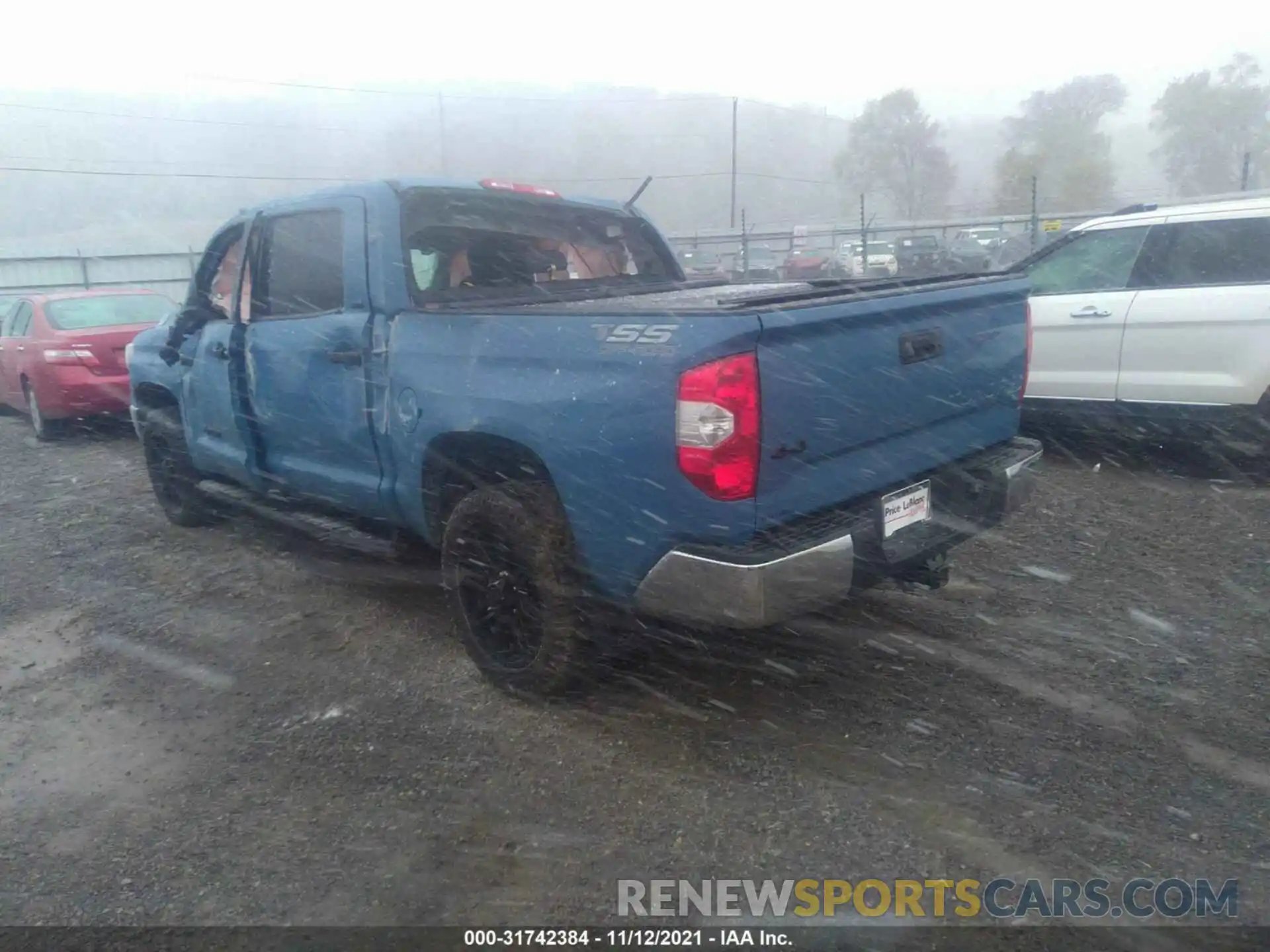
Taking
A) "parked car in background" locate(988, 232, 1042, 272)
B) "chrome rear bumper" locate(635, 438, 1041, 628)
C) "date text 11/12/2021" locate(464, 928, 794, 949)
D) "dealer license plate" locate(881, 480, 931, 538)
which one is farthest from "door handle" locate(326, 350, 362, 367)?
"parked car in background" locate(988, 232, 1042, 272)

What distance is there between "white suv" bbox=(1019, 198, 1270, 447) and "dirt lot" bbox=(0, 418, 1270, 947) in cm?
127

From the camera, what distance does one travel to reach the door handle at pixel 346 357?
4.16 metres

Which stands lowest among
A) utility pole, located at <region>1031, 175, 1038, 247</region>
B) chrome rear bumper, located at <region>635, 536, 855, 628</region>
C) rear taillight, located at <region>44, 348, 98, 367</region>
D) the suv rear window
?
chrome rear bumper, located at <region>635, 536, 855, 628</region>

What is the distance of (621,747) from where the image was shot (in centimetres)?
351

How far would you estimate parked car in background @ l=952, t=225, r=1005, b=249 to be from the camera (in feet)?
72.6

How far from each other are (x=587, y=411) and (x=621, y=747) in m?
1.19

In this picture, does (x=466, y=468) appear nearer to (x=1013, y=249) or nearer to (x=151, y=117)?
(x=1013, y=249)

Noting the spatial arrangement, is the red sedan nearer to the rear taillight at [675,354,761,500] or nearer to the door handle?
the door handle

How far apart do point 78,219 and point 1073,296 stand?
26.2 meters

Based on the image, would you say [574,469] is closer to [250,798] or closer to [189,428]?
[250,798]

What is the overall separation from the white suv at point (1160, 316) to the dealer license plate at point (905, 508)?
3.74 meters

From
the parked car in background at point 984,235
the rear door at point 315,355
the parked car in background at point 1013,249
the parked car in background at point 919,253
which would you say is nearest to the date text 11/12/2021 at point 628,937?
the rear door at point 315,355

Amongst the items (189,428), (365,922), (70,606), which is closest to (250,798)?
(365,922)

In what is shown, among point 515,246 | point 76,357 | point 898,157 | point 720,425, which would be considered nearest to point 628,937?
point 720,425
